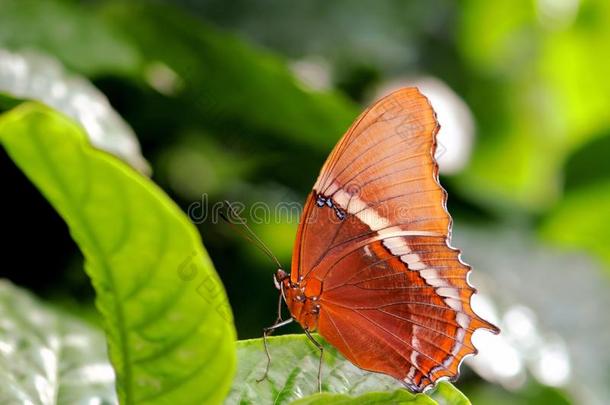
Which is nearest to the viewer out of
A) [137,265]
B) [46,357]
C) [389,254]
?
[137,265]

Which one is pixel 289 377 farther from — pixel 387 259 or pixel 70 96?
pixel 70 96

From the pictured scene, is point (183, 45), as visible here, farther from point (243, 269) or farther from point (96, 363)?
point (96, 363)

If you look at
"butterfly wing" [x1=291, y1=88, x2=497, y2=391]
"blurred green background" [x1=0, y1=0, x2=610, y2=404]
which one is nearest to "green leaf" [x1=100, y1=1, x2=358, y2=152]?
"blurred green background" [x1=0, y1=0, x2=610, y2=404]

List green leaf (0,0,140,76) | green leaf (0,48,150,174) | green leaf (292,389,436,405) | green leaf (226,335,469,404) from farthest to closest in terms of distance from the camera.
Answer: green leaf (0,0,140,76) → green leaf (0,48,150,174) → green leaf (226,335,469,404) → green leaf (292,389,436,405)

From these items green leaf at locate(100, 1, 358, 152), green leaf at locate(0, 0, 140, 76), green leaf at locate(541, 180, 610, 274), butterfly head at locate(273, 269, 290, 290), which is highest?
green leaf at locate(541, 180, 610, 274)

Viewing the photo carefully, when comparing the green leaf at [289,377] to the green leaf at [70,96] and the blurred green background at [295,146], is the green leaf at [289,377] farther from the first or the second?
the blurred green background at [295,146]

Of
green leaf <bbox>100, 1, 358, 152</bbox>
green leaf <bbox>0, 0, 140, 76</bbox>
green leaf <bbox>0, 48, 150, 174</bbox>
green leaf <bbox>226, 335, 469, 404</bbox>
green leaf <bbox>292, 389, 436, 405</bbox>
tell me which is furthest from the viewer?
green leaf <bbox>100, 1, 358, 152</bbox>

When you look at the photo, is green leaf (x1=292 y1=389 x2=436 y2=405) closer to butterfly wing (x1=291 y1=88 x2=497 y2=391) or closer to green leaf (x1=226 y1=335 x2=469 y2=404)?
green leaf (x1=226 y1=335 x2=469 y2=404)

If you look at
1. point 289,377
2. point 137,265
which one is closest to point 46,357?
point 289,377
